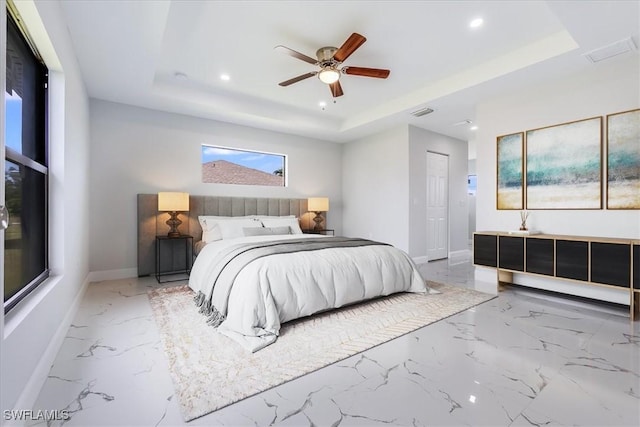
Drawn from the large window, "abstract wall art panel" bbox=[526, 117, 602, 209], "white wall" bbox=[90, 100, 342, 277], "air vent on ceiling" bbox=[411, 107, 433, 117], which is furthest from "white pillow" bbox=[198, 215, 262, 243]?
"abstract wall art panel" bbox=[526, 117, 602, 209]

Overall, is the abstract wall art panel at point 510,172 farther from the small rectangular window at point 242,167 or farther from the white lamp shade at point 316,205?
the small rectangular window at point 242,167

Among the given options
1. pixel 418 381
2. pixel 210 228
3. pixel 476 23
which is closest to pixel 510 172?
pixel 476 23

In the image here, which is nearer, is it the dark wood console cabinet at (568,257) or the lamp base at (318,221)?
the dark wood console cabinet at (568,257)

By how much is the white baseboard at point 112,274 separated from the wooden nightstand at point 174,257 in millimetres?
350

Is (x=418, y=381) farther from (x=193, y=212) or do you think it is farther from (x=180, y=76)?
(x=180, y=76)

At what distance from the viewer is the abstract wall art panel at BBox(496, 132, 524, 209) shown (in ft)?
12.5

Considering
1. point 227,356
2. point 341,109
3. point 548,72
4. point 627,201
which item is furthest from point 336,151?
point 227,356

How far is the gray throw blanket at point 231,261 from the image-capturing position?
2592 mm

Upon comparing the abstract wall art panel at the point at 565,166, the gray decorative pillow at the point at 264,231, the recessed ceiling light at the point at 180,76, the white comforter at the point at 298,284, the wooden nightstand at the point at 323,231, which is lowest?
the white comforter at the point at 298,284

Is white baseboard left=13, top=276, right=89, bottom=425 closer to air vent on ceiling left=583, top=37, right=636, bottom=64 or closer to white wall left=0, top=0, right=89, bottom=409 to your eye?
white wall left=0, top=0, right=89, bottom=409

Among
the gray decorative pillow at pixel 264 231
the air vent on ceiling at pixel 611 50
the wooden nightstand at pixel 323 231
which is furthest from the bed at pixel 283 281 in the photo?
the air vent on ceiling at pixel 611 50

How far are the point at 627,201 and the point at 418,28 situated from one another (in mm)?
2678

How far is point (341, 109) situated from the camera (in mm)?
5141

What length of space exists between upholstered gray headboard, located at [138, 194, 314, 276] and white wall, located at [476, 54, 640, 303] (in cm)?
324
